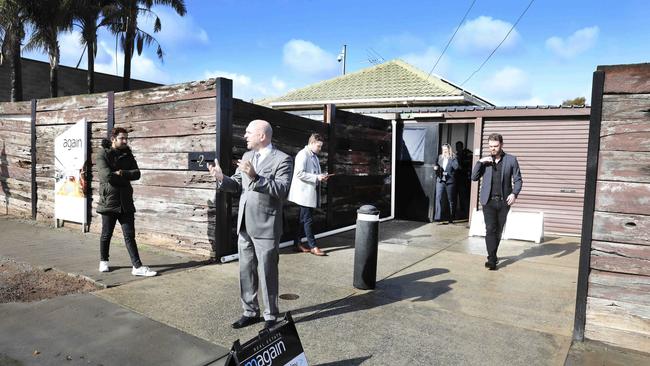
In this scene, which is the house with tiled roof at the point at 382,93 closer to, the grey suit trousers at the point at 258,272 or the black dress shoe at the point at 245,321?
the grey suit trousers at the point at 258,272

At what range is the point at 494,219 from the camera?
19.6 ft

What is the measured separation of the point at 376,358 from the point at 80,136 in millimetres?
6410

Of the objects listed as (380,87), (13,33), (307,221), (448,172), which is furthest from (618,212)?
(13,33)

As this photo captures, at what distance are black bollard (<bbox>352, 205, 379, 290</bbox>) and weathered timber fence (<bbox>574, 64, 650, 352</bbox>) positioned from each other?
2.04 m

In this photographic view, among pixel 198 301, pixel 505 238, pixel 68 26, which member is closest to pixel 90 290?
pixel 198 301

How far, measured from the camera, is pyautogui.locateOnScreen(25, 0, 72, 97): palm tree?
16.8 meters

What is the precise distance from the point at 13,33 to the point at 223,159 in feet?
49.4

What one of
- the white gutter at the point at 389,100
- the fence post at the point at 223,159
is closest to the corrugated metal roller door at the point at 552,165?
the white gutter at the point at 389,100

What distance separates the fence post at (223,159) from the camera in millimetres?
5609

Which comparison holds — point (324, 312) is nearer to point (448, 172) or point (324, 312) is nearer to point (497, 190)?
point (497, 190)

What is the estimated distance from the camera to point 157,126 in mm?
6363

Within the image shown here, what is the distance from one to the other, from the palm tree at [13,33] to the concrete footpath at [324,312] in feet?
40.7

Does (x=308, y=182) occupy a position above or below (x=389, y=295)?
above

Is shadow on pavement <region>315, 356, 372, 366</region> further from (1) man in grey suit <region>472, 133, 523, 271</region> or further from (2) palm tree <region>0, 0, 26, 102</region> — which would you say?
(2) palm tree <region>0, 0, 26, 102</region>
